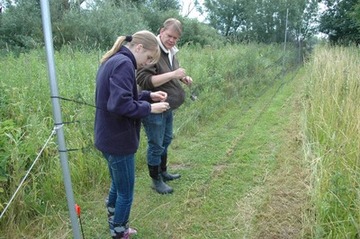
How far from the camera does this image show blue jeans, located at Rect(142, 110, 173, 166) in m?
2.72

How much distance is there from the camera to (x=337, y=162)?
265 centimetres

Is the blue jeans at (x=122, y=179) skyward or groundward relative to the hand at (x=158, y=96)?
groundward

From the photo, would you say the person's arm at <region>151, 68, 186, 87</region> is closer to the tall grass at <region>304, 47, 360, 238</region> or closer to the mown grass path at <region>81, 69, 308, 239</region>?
the mown grass path at <region>81, 69, 308, 239</region>

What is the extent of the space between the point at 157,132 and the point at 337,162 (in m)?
1.48

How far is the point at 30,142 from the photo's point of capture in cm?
274

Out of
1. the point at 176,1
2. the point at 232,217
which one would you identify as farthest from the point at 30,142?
the point at 176,1

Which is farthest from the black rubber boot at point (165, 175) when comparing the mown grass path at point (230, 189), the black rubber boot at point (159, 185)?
the black rubber boot at point (159, 185)

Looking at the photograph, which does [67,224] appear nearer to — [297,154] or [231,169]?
[231,169]

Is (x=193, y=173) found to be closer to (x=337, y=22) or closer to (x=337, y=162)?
(x=337, y=162)

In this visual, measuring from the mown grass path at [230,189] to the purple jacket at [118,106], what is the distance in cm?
92

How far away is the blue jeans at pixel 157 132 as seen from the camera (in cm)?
272

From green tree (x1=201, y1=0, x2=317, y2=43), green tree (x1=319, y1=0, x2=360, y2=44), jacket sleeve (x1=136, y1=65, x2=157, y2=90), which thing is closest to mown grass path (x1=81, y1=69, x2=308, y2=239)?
jacket sleeve (x1=136, y1=65, x2=157, y2=90)

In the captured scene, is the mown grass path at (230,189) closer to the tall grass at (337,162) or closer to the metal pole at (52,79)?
the tall grass at (337,162)

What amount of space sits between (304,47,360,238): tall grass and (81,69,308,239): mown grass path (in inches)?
8.3
